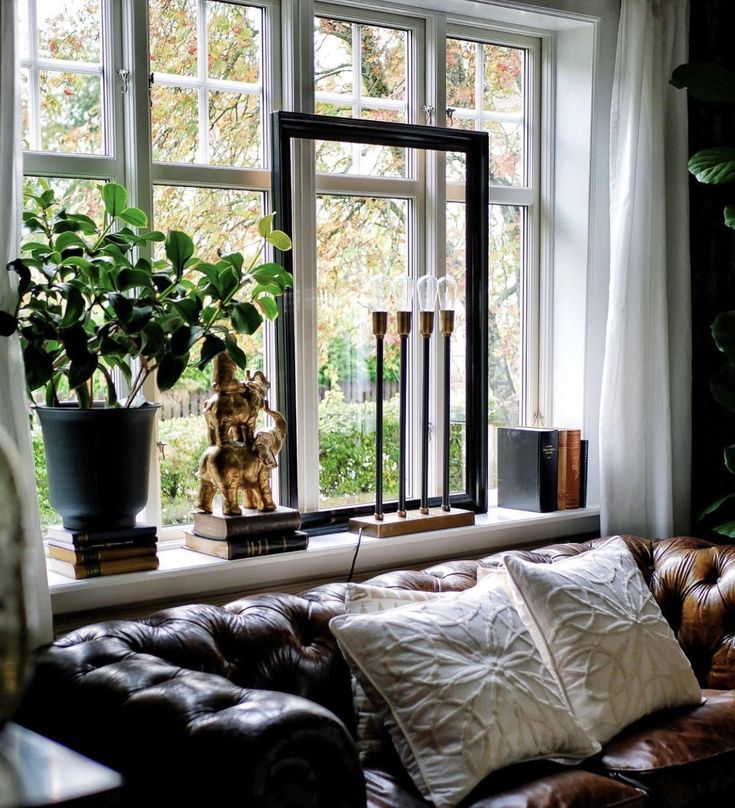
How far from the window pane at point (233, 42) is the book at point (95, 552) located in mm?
1357

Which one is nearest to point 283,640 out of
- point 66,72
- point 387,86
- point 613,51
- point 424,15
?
point 66,72

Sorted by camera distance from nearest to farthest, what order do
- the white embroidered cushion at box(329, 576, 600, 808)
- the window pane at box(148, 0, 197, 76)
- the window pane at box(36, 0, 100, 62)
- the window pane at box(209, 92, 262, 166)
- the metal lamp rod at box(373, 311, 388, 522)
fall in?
the white embroidered cushion at box(329, 576, 600, 808)
the window pane at box(36, 0, 100, 62)
the window pane at box(148, 0, 197, 76)
the window pane at box(209, 92, 262, 166)
the metal lamp rod at box(373, 311, 388, 522)

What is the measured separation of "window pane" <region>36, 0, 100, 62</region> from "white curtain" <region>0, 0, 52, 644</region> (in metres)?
0.45

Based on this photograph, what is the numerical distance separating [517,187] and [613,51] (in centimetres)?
56

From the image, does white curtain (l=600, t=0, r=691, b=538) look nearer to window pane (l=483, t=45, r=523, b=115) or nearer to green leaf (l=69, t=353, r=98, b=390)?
window pane (l=483, t=45, r=523, b=115)

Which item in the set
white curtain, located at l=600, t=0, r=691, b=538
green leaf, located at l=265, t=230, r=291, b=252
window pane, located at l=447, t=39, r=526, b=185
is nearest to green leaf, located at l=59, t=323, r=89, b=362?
green leaf, located at l=265, t=230, r=291, b=252

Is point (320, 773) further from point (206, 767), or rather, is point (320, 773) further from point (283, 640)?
point (283, 640)

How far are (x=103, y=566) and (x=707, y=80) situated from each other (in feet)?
7.46

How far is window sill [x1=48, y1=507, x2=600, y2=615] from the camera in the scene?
2535mm

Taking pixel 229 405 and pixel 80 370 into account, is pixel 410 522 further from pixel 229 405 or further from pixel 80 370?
pixel 80 370

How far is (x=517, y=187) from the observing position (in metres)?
3.73

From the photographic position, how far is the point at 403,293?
3.21m

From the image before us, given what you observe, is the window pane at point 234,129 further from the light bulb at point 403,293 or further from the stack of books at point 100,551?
the stack of books at point 100,551

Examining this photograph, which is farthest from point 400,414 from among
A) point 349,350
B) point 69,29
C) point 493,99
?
point 69,29
